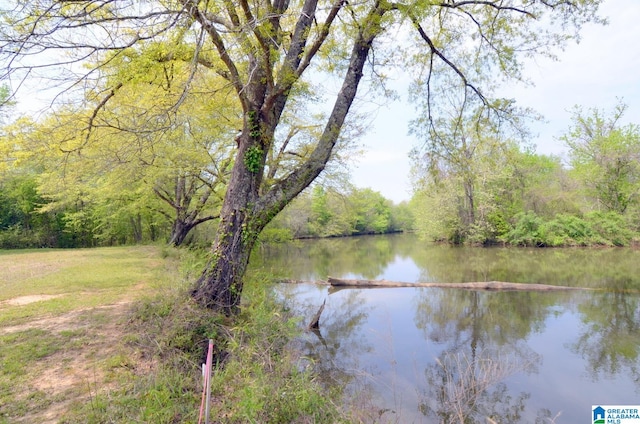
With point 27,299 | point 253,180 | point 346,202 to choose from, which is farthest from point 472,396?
point 346,202

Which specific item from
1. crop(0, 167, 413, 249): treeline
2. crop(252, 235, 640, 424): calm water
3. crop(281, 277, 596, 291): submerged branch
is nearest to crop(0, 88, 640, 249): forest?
crop(0, 167, 413, 249): treeline

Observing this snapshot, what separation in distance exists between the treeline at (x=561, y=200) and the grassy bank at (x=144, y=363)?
18.8m

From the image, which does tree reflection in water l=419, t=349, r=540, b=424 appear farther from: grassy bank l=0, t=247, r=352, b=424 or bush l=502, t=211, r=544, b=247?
bush l=502, t=211, r=544, b=247

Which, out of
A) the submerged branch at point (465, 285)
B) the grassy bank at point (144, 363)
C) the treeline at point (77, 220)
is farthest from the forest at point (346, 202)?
the grassy bank at point (144, 363)

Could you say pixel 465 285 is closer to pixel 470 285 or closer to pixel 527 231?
pixel 470 285

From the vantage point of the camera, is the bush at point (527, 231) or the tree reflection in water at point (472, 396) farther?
the bush at point (527, 231)

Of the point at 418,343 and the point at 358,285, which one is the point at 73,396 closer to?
the point at 418,343

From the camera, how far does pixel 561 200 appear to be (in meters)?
26.7

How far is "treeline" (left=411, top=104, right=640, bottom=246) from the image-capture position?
77.3 ft

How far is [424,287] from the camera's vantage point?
12047 millimetres

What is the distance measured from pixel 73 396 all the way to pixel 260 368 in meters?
1.83

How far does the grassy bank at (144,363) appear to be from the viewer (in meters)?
3.09

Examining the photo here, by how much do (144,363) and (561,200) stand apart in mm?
31042

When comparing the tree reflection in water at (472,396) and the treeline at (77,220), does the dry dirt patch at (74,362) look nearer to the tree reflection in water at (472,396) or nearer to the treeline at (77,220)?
the tree reflection in water at (472,396)
